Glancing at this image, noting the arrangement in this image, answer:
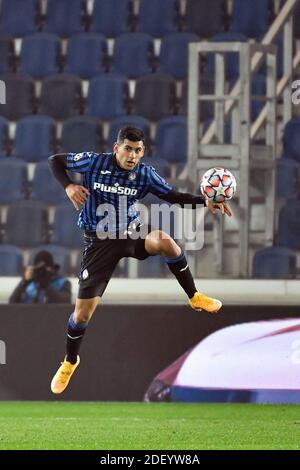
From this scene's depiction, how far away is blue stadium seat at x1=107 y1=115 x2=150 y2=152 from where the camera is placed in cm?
1291

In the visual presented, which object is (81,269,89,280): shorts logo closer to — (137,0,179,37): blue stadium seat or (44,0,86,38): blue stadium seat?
(137,0,179,37): blue stadium seat

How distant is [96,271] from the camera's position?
8.04 meters

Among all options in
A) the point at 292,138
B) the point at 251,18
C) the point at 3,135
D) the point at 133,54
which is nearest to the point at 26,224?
the point at 3,135

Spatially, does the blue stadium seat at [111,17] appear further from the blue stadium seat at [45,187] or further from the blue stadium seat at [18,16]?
the blue stadium seat at [45,187]

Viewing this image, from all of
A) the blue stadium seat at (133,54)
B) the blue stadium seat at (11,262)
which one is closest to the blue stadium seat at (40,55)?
the blue stadium seat at (133,54)

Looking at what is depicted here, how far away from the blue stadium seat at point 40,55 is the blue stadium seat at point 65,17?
249mm

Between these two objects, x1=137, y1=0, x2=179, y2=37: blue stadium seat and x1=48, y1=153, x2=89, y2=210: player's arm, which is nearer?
x1=48, y1=153, x2=89, y2=210: player's arm

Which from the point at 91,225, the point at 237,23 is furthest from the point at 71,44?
the point at 91,225

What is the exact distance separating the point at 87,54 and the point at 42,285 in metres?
3.88

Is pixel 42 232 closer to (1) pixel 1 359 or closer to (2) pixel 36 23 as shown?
(1) pixel 1 359

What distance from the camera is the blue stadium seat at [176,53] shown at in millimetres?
13844

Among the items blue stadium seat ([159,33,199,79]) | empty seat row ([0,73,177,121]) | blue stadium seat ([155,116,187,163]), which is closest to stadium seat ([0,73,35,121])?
empty seat row ([0,73,177,121])

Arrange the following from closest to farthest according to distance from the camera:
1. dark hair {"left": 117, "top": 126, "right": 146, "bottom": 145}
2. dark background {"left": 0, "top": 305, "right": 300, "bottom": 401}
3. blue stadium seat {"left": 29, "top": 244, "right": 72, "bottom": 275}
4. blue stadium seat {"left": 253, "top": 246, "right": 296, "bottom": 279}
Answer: dark hair {"left": 117, "top": 126, "right": 146, "bottom": 145}
dark background {"left": 0, "top": 305, "right": 300, "bottom": 401}
blue stadium seat {"left": 253, "top": 246, "right": 296, "bottom": 279}
blue stadium seat {"left": 29, "top": 244, "right": 72, "bottom": 275}

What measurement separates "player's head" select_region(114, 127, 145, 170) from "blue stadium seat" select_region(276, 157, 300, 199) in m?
4.51
